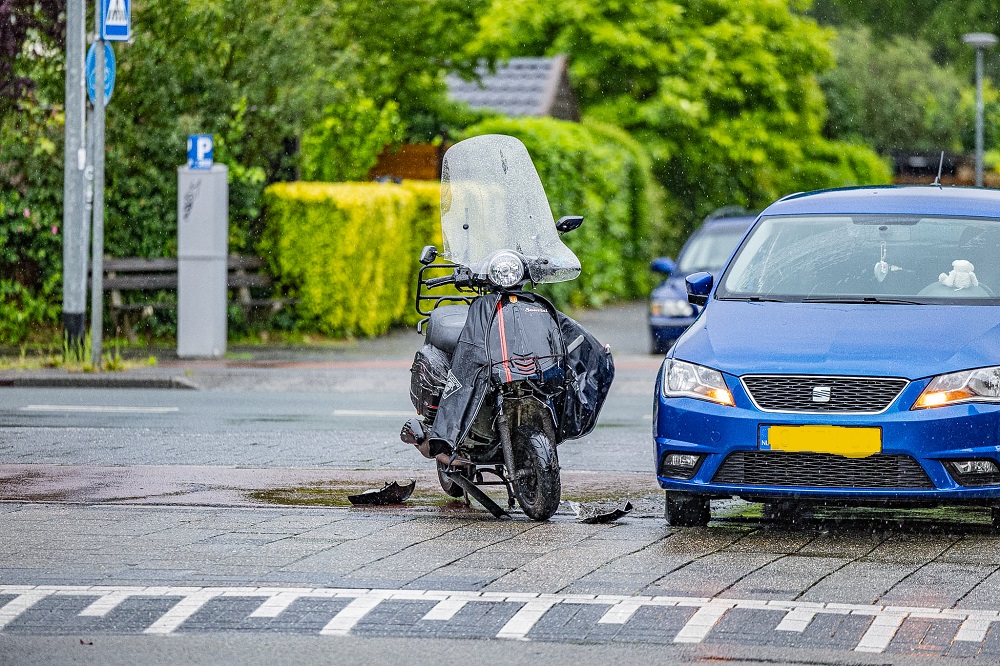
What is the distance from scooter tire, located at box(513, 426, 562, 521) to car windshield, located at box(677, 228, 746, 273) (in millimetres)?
11786

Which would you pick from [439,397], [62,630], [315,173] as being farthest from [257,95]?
[62,630]

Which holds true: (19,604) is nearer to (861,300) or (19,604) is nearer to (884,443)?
(884,443)

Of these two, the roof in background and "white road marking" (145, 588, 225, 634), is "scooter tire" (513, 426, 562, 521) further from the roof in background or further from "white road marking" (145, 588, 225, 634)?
the roof in background

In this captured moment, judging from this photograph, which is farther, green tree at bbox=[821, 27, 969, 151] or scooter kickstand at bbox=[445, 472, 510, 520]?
green tree at bbox=[821, 27, 969, 151]

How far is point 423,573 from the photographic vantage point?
745 centimetres

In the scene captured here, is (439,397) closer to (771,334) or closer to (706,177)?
(771,334)

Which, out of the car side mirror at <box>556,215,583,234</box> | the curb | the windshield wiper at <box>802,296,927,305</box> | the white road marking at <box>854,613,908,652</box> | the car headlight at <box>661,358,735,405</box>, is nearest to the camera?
the white road marking at <box>854,613,908,652</box>

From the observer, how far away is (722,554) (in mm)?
A: 7945

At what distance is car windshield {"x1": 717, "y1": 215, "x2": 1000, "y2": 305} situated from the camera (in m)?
9.07

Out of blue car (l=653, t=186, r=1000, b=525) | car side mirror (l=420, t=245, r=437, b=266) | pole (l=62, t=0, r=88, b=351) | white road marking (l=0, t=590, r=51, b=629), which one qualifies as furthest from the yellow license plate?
pole (l=62, t=0, r=88, b=351)

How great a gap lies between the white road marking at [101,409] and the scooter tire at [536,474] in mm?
5958

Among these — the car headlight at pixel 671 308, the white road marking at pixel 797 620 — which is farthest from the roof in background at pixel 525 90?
the white road marking at pixel 797 620

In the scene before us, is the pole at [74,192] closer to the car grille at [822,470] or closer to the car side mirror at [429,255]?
the car side mirror at [429,255]

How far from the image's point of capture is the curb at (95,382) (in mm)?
16406
